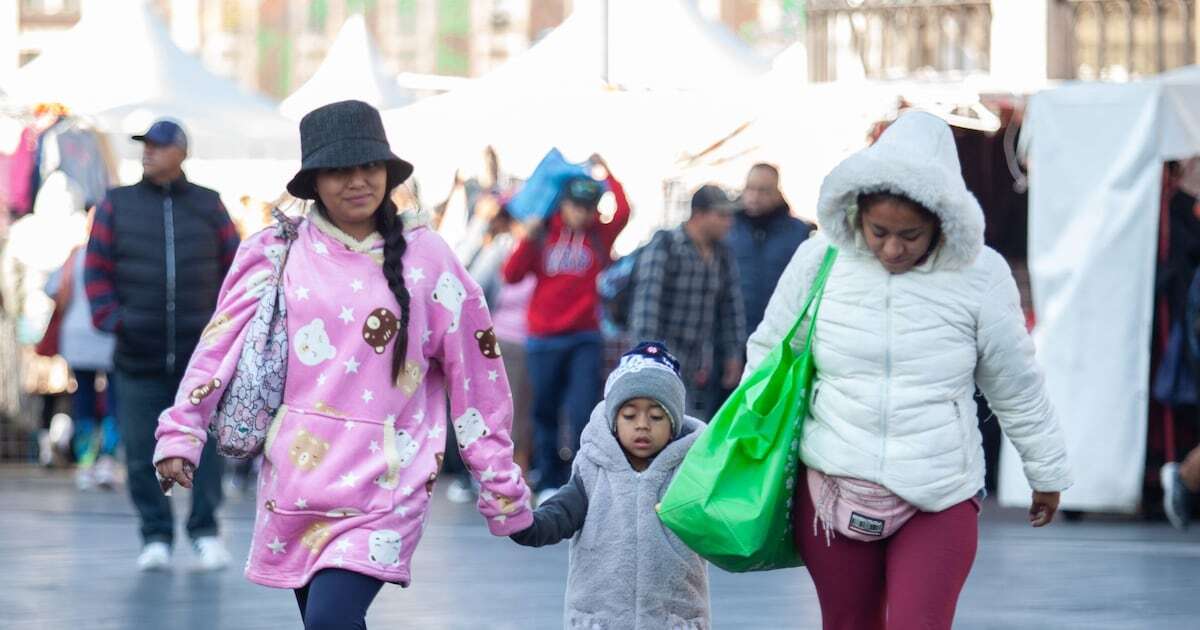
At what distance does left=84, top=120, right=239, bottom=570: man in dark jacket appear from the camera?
10148 mm

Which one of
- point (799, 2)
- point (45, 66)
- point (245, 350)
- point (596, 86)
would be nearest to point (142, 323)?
point (245, 350)

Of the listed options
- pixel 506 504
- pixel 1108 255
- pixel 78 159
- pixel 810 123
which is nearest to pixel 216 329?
pixel 506 504

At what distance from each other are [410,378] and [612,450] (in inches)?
25.6

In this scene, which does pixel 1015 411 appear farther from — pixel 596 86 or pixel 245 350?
pixel 596 86

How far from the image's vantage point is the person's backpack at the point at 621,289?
12.7 meters

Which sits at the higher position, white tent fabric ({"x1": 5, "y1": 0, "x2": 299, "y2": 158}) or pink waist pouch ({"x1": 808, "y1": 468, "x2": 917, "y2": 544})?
white tent fabric ({"x1": 5, "y1": 0, "x2": 299, "y2": 158})

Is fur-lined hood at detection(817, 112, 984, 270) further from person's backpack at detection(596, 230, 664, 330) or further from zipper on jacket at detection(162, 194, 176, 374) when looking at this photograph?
person's backpack at detection(596, 230, 664, 330)

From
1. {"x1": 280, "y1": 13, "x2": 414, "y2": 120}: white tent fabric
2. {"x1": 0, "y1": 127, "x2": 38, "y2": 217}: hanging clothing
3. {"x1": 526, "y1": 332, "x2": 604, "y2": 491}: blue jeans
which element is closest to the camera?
{"x1": 526, "y1": 332, "x2": 604, "y2": 491}: blue jeans

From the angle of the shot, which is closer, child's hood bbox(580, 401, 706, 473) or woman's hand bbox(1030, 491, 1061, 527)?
woman's hand bbox(1030, 491, 1061, 527)

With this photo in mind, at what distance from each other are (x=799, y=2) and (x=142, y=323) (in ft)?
41.1

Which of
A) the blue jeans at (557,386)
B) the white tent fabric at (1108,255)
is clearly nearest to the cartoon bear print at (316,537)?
the blue jeans at (557,386)

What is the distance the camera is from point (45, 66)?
20266mm

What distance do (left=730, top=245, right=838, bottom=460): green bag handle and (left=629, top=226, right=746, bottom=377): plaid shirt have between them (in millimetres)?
6746

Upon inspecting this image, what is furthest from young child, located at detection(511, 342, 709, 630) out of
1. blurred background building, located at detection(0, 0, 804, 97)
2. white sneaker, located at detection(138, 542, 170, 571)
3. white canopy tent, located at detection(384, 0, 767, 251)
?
blurred background building, located at detection(0, 0, 804, 97)
